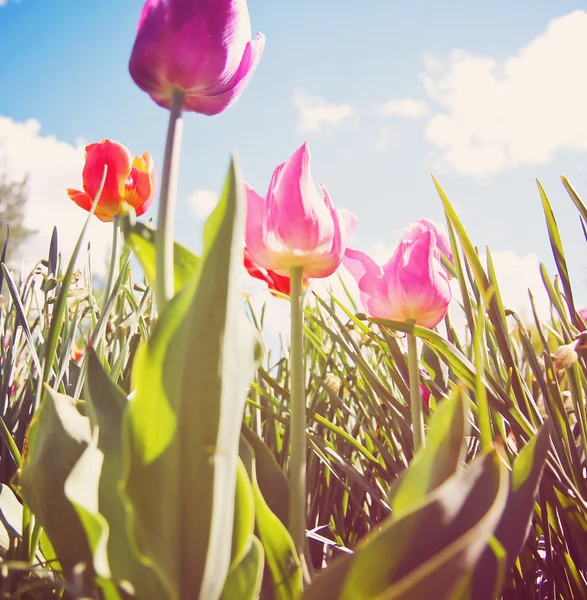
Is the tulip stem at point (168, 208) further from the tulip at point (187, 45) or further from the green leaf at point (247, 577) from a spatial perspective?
the green leaf at point (247, 577)

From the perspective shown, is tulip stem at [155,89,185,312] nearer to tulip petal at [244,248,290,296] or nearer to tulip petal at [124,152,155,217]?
tulip petal at [244,248,290,296]

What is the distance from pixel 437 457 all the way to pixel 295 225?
0.17 metres

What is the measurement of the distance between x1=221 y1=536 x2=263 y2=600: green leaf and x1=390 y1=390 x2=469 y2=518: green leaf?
2.7 inches

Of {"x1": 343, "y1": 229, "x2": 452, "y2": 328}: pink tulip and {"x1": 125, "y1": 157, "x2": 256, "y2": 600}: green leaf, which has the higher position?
{"x1": 343, "y1": 229, "x2": 452, "y2": 328}: pink tulip

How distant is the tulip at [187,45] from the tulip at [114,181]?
0.29 m

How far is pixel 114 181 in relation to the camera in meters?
0.59

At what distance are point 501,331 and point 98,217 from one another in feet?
1.69

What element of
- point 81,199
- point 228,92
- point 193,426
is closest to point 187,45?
point 228,92

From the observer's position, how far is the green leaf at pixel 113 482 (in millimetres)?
215

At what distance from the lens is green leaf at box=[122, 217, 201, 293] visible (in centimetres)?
26

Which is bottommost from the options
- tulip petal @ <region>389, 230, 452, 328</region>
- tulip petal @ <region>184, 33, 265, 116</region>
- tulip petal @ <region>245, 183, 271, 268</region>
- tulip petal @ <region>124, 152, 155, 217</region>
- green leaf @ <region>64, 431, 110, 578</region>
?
green leaf @ <region>64, 431, 110, 578</region>

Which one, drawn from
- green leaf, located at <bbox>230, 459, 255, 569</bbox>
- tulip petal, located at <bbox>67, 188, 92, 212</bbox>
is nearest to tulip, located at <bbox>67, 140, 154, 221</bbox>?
tulip petal, located at <bbox>67, 188, 92, 212</bbox>

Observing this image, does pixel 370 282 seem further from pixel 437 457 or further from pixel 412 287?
pixel 437 457

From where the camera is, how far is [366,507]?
63cm
